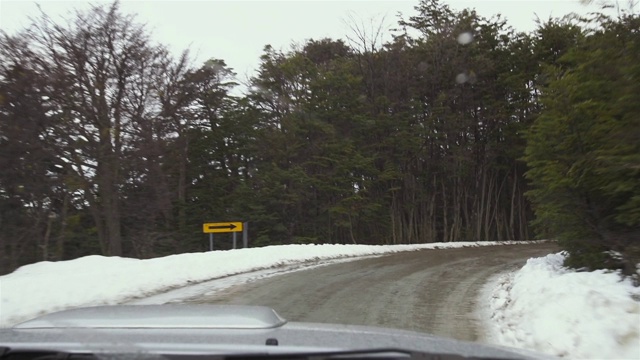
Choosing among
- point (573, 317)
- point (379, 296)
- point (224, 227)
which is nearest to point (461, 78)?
point (224, 227)

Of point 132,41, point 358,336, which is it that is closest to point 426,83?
point 132,41

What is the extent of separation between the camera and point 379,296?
365 inches

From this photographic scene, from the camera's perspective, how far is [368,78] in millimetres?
36750

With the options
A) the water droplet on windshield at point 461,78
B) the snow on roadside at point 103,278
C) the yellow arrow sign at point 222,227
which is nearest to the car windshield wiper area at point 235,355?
the snow on roadside at point 103,278

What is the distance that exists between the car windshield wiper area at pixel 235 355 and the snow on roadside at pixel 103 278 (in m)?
5.62

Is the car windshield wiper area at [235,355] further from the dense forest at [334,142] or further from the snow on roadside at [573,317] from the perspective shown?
the dense forest at [334,142]

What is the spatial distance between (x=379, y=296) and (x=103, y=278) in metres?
5.27

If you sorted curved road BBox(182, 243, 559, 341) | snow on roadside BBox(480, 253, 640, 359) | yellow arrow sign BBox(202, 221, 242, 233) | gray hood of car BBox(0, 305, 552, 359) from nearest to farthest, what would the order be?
gray hood of car BBox(0, 305, 552, 359), snow on roadside BBox(480, 253, 640, 359), curved road BBox(182, 243, 559, 341), yellow arrow sign BBox(202, 221, 242, 233)

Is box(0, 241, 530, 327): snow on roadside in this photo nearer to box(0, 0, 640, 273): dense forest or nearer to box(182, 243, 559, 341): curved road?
box(182, 243, 559, 341): curved road

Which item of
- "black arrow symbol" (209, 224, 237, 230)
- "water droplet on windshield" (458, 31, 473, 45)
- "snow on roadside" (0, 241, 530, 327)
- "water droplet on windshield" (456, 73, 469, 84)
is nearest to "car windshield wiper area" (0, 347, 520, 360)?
"snow on roadside" (0, 241, 530, 327)

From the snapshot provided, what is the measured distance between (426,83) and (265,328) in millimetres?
35461

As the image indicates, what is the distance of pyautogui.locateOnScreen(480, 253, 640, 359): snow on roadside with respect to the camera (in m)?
4.91

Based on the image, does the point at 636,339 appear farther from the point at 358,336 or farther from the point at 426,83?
the point at 426,83

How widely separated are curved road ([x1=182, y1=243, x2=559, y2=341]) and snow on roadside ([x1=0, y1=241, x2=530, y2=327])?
1511mm
